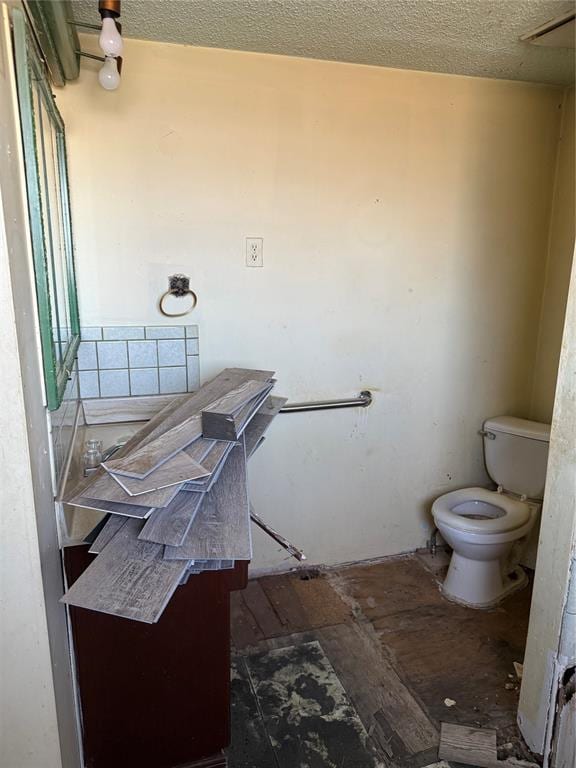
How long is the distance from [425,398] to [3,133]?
2084 millimetres

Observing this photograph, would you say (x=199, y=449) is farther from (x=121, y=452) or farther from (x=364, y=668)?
(x=364, y=668)

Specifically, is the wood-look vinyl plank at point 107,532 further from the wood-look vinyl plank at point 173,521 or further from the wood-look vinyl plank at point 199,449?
the wood-look vinyl plank at point 199,449

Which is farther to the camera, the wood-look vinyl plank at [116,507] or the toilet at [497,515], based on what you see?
the toilet at [497,515]

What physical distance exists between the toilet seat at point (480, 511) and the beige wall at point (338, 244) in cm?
20

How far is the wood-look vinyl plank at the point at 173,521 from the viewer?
1115 mm

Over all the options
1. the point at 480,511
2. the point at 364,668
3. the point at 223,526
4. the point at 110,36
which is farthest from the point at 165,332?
the point at 480,511

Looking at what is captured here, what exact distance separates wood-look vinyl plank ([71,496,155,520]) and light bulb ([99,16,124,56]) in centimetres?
116

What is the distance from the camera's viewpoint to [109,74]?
1680 mm

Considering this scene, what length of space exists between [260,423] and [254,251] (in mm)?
773

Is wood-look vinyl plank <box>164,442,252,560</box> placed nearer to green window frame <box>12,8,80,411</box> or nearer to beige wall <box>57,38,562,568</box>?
green window frame <box>12,8,80,411</box>

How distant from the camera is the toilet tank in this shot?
2424 millimetres

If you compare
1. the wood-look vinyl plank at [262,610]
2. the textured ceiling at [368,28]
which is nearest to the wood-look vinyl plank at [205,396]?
the wood-look vinyl plank at [262,610]

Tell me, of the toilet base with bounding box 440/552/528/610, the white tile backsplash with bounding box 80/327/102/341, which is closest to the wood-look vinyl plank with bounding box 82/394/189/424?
the white tile backsplash with bounding box 80/327/102/341

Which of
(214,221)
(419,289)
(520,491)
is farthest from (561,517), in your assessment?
(214,221)
